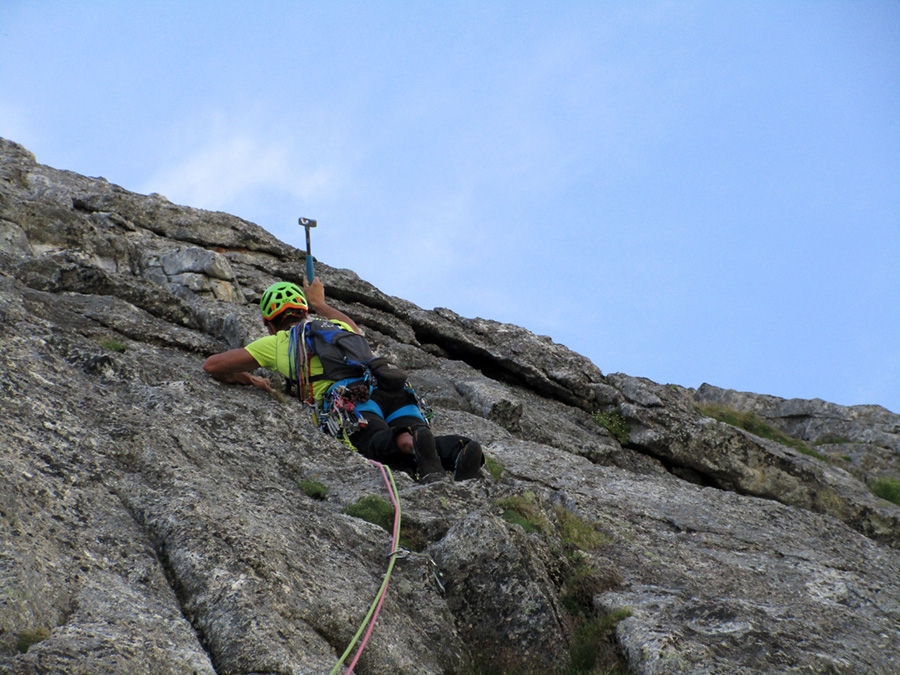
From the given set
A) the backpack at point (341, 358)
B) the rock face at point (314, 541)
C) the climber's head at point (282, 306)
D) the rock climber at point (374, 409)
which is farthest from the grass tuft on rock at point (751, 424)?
the backpack at point (341, 358)

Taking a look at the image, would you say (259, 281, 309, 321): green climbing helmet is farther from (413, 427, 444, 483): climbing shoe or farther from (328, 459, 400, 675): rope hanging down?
(328, 459, 400, 675): rope hanging down

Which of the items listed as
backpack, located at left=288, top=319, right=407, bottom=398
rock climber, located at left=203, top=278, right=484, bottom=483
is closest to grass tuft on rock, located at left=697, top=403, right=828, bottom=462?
rock climber, located at left=203, top=278, right=484, bottom=483

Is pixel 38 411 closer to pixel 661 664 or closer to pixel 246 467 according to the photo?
pixel 246 467

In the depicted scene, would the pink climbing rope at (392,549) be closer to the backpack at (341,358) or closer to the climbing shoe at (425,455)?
the climbing shoe at (425,455)

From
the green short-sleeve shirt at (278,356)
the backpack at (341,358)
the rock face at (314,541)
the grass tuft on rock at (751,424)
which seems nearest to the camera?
the rock face at (314,541)

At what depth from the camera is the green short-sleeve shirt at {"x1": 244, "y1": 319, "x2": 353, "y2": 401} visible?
12586mm

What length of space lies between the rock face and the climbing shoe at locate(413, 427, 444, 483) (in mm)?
235

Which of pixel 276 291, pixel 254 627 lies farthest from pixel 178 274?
pixel 254 627

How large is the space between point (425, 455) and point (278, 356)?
9.64 ft

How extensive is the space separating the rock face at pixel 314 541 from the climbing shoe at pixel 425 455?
0.24m

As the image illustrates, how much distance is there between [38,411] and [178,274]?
11.8m

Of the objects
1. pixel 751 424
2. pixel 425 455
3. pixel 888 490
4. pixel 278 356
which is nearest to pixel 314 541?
pixel 425 455

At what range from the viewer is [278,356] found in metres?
12.7

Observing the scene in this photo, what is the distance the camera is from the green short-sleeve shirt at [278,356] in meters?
12.6
